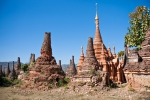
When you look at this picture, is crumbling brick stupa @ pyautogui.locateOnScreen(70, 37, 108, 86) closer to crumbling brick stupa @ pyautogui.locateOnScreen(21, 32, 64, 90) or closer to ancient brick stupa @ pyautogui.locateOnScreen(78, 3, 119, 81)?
crumbling brick stupa @ pyautogui.locateOnScreen(21, 32, 64, 90)

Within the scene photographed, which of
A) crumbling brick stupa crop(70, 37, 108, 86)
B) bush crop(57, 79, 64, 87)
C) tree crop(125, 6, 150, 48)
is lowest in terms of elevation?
bush crop(57, 79, 64, 87)

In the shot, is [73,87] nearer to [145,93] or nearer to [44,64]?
[44,64]

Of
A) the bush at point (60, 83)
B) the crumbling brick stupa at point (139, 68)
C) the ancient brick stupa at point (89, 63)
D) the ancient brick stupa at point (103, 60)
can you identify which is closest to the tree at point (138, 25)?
the ancient brick stupa at point (89, 63)

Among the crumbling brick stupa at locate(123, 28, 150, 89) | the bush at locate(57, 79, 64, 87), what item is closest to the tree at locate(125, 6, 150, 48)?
the crumbling brick stupa at locate(123, 28, 150, 89)

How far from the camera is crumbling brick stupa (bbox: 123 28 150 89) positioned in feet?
41.2

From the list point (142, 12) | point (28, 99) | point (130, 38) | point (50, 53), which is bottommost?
point (28, 99)

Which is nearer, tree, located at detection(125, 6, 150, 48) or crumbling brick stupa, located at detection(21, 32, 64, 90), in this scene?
crumbling brick stupa, located at detection(21, 32, 64, 90)

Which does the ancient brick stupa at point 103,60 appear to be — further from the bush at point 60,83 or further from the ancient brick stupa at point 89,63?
the bush at point 60,83

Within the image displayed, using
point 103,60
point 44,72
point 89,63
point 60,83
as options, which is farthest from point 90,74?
point 103,60

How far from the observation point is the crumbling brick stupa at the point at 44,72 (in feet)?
72.0

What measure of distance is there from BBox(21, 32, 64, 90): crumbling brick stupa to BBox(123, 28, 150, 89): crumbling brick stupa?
11.2 metres

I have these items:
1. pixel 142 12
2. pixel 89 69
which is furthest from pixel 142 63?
pixel 142 12

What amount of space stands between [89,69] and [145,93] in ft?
29.3

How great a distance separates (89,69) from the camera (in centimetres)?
2070
